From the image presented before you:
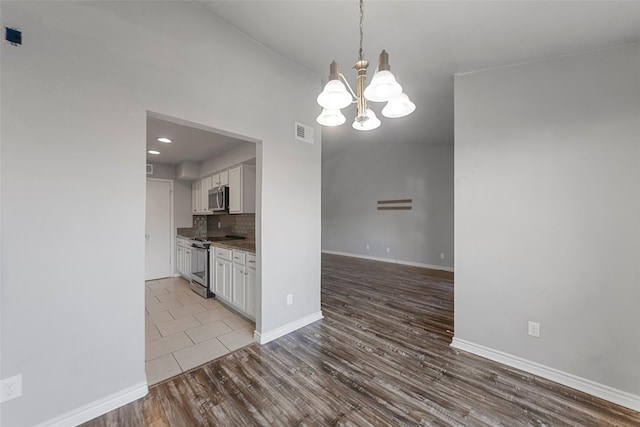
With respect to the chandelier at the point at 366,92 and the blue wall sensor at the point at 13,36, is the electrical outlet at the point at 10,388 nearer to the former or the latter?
the blue wall sensor at the point at 13,36

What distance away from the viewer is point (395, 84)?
4.09ft

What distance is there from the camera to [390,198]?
6980mm

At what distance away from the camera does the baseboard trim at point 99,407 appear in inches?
57.4

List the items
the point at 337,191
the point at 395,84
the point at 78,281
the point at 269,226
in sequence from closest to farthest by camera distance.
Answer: the point at 395,84 → the point at 78,281 → the point at 269,226 → the point at 337,191

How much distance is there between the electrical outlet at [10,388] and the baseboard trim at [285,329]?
1.59m

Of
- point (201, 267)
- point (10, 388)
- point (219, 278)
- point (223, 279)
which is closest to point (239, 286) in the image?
point (223, 279)

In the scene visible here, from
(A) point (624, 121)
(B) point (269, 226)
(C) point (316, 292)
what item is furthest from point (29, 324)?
(A) point (624, 121)

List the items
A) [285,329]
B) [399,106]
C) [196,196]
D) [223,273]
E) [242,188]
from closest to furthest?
[399,106], [285,329], [223,273], [242,188], [196,196]

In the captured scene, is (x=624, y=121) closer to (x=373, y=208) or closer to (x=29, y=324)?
(x=29, y=324)

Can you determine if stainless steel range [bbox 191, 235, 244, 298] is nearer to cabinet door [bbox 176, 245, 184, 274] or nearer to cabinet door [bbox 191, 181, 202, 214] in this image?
cabinet door [bbox 176, 245, 184, 274]

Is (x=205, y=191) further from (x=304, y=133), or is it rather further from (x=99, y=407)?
(x=99, y=407)

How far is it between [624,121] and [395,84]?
6.40 ft

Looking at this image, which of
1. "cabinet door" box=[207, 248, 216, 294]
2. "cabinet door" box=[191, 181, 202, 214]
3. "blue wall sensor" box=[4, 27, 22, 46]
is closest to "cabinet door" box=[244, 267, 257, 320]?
"cabinet door" box=[207, 248, 216, 294]

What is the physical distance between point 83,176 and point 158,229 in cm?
401
